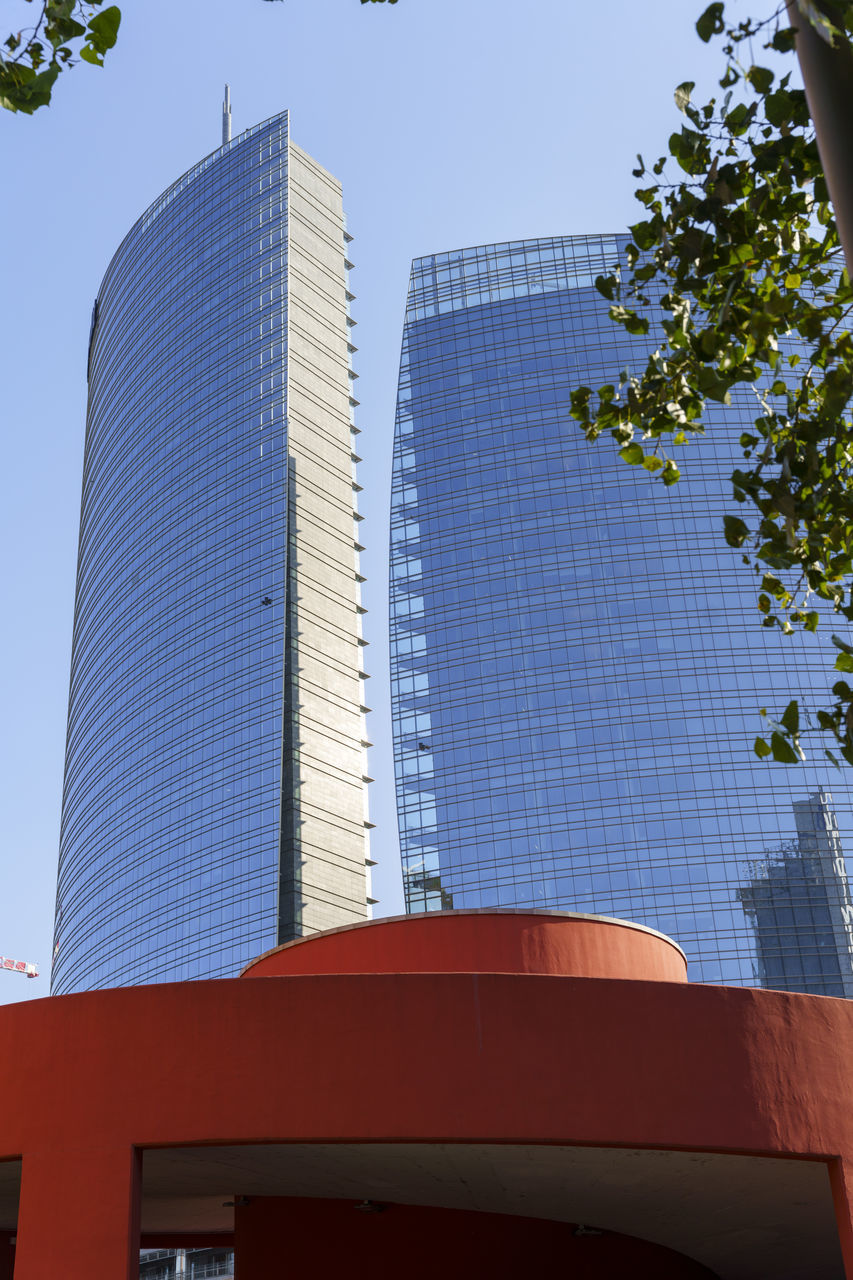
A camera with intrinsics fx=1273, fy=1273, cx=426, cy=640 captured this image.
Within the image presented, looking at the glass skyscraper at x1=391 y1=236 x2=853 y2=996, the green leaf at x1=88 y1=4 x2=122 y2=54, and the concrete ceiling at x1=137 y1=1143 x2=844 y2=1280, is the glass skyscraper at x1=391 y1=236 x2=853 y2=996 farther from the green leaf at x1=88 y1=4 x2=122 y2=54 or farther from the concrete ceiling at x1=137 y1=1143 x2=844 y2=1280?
the green leaf at x1=88 y1=4 x2=122 y2=54

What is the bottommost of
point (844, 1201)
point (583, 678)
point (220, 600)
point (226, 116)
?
point (844, 1201)

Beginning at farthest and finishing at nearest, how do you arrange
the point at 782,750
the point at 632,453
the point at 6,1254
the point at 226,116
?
the point at 226,116 → the point at 6,1254 → the point at 632,453 → the point at 782,750

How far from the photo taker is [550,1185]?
49.3 ft

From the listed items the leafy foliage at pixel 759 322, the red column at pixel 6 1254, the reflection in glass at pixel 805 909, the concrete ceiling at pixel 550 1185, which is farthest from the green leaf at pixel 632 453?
the reflection in glass at pixel 805 909

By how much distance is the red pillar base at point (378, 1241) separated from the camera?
1728cm

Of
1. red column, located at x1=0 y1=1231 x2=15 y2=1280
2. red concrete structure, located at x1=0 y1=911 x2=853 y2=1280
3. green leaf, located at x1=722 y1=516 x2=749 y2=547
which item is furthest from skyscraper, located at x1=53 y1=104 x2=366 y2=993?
green leaf, located at x1=722 y1=516 x2=749 y2=547

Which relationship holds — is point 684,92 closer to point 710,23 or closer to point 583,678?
point 710,23

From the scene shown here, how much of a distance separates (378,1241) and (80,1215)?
6.66 meters

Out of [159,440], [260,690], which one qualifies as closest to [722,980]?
[260,690]

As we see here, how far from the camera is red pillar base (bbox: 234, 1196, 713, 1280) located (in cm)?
1728

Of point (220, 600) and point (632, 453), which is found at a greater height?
point (220, 600)

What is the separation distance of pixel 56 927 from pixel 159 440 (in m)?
41.2

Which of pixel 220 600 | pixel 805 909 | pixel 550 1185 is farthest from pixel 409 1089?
pixel 220 600

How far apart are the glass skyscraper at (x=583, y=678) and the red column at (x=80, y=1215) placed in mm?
67238
